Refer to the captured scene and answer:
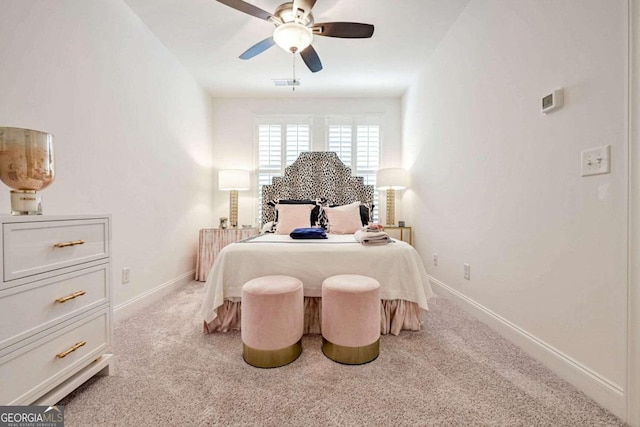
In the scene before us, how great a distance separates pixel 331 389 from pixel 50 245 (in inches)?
56.2

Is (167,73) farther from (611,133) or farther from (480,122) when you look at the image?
(611,133)

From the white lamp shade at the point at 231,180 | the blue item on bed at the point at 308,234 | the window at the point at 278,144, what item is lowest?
the blue item on bed at the point at 308,234

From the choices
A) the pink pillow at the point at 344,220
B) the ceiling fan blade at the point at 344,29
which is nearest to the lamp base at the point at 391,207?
the pink pillow at the point at 344,220

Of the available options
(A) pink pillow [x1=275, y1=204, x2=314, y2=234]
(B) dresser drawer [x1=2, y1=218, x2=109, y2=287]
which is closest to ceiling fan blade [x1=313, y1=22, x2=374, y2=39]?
(A) pink pillow [x1=275, y1=204, x2=314, y2=234]

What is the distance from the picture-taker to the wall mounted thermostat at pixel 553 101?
1438mm

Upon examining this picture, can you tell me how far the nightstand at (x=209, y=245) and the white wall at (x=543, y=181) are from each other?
2616mm

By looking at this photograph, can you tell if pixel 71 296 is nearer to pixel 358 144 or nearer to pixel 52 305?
pixel 52 305

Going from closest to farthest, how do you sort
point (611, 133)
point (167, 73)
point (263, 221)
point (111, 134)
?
point (611, 133), point (111, 134), point (167, 73), point (263, 221)

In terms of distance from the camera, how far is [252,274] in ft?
6.21

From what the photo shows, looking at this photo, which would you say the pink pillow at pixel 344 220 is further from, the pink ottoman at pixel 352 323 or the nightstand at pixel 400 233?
the pink ottoman at pixel 352 323

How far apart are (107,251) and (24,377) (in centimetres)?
58

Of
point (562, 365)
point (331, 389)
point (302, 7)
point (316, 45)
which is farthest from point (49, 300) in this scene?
point (316, 45)

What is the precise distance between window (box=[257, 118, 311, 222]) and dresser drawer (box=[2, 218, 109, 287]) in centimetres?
281

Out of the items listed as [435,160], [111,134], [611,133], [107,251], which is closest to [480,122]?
[435,160]
